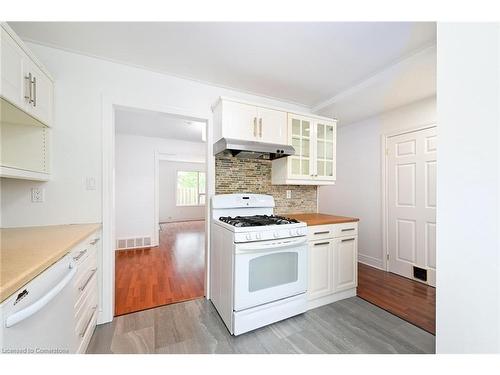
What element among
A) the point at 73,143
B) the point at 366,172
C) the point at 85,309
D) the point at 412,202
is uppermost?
the point at 73,143

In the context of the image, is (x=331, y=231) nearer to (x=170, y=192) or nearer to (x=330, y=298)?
(x=330, y=298)

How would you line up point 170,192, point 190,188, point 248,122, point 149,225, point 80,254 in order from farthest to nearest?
point 190,188
point 170,192
point 149,225
point 248,122
point 80,254

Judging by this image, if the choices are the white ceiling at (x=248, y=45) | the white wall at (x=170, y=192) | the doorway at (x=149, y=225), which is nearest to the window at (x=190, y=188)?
the white wall at (x=170, y=192)

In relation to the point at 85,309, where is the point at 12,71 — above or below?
above

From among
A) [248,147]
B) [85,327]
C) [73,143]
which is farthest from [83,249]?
[248,147]

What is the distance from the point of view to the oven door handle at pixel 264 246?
1.63 meters

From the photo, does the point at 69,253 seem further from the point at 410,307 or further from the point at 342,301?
the point at 410,307

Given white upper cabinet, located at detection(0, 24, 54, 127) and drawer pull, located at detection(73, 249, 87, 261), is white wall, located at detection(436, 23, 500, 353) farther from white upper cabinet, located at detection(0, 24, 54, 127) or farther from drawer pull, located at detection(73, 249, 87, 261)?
white upper cabinet, located at detection(0, 24, 54, 127)

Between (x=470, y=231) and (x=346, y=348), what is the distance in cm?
131

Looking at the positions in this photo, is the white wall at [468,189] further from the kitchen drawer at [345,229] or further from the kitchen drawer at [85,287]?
the kitchen drawer at [85,287]

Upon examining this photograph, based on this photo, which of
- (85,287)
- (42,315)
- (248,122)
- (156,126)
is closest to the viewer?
(42,315)

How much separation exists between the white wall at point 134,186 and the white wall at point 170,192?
276 cm

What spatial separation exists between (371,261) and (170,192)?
6398 mm

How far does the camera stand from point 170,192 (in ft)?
24.1
